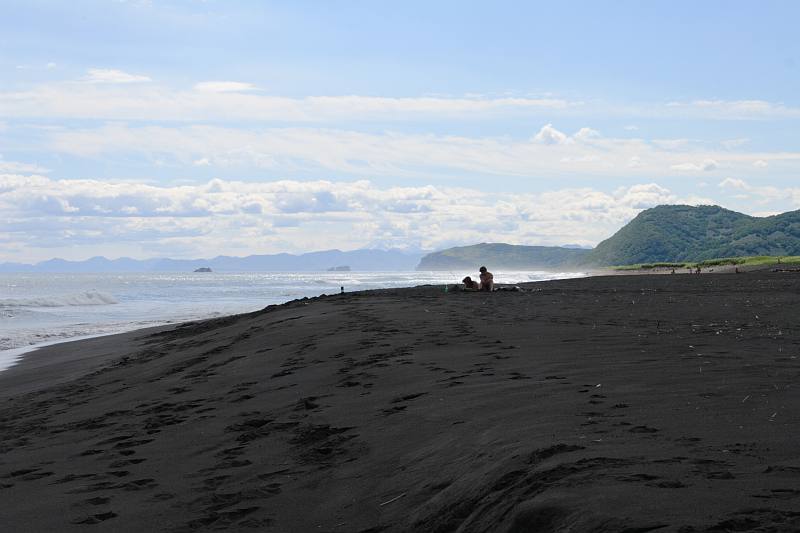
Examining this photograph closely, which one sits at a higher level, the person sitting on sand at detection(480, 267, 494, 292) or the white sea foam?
the person sitting on sand at detection(480, 267, 494, 292)

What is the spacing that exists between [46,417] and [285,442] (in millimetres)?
5382

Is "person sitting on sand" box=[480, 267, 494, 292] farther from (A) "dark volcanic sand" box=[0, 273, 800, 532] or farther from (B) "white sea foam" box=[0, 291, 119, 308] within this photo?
(B) "white sea foam" box=[0, 291, 119, 308]

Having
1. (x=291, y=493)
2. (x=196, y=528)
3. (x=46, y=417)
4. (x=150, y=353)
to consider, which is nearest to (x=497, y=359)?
(x=291, y=493)

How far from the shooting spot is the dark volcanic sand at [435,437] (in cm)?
452

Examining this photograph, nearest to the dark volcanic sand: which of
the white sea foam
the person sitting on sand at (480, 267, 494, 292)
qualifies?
the person sitting on sand at (480, 267, 494, 292)

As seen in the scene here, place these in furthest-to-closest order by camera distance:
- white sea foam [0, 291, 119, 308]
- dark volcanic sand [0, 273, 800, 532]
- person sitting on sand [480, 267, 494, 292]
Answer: white sea foam [0, 291, 119, 308], person sitting on sand [480, 267, 494, 292], dark volcanic sand [0, 273, 800, 532]

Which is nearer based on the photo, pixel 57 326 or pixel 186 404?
pixel 186 404

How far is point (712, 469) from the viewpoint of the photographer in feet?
15.3

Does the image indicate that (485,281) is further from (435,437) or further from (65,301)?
(65,301)

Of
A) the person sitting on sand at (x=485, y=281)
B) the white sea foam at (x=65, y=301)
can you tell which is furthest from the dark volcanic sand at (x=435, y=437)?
the white sea foam at (x=65, y=301)

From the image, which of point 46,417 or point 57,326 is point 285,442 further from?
point 57,326

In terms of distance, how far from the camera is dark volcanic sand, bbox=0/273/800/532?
4.52m

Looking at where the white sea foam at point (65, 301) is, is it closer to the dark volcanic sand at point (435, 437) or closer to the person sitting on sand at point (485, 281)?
the person sitting on sand at point (485, 281)

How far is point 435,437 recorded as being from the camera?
672 cm
